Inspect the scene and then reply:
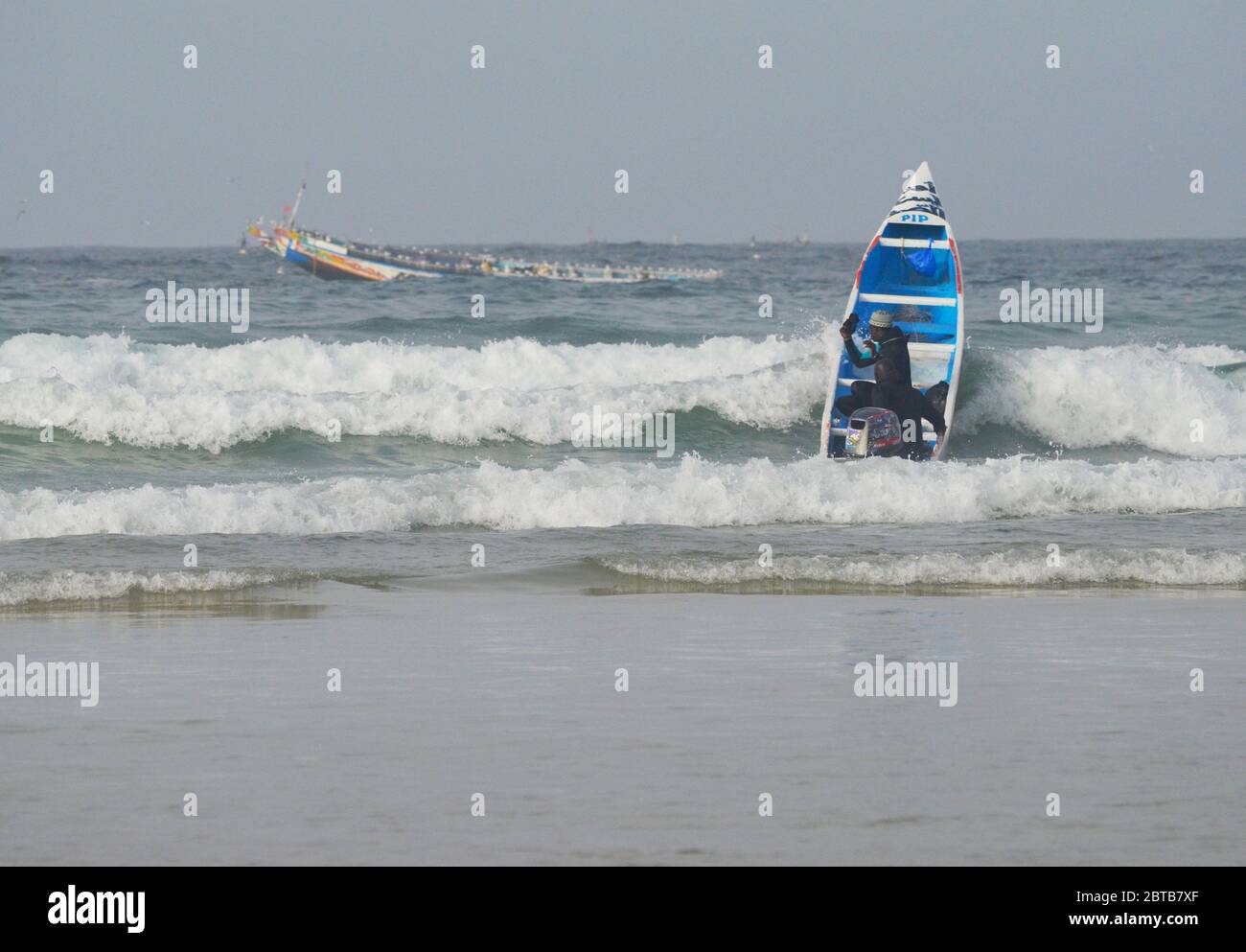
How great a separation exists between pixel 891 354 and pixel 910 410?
829mm

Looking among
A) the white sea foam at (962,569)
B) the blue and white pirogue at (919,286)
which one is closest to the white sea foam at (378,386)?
the blue and white pirogue at (919,286)

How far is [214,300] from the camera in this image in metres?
40.1

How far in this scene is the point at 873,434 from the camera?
18.1 metres

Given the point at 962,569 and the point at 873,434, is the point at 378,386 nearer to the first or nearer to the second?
the point at 873,434

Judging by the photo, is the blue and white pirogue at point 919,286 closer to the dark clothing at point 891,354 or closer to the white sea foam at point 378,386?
the dark clothing at point 891,354

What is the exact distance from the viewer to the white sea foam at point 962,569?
11531mm

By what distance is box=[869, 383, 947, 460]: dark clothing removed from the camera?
18422 mm

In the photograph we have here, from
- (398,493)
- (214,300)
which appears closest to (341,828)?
(398,493)

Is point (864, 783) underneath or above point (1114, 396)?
underneath

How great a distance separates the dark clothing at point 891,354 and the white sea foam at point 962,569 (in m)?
7.26

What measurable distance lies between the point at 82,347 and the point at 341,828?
21.4 metres

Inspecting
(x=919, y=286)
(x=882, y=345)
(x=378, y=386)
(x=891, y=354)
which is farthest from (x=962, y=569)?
(x=378, y=386)

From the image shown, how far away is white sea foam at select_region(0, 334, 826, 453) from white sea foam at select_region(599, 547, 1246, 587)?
358 inches
